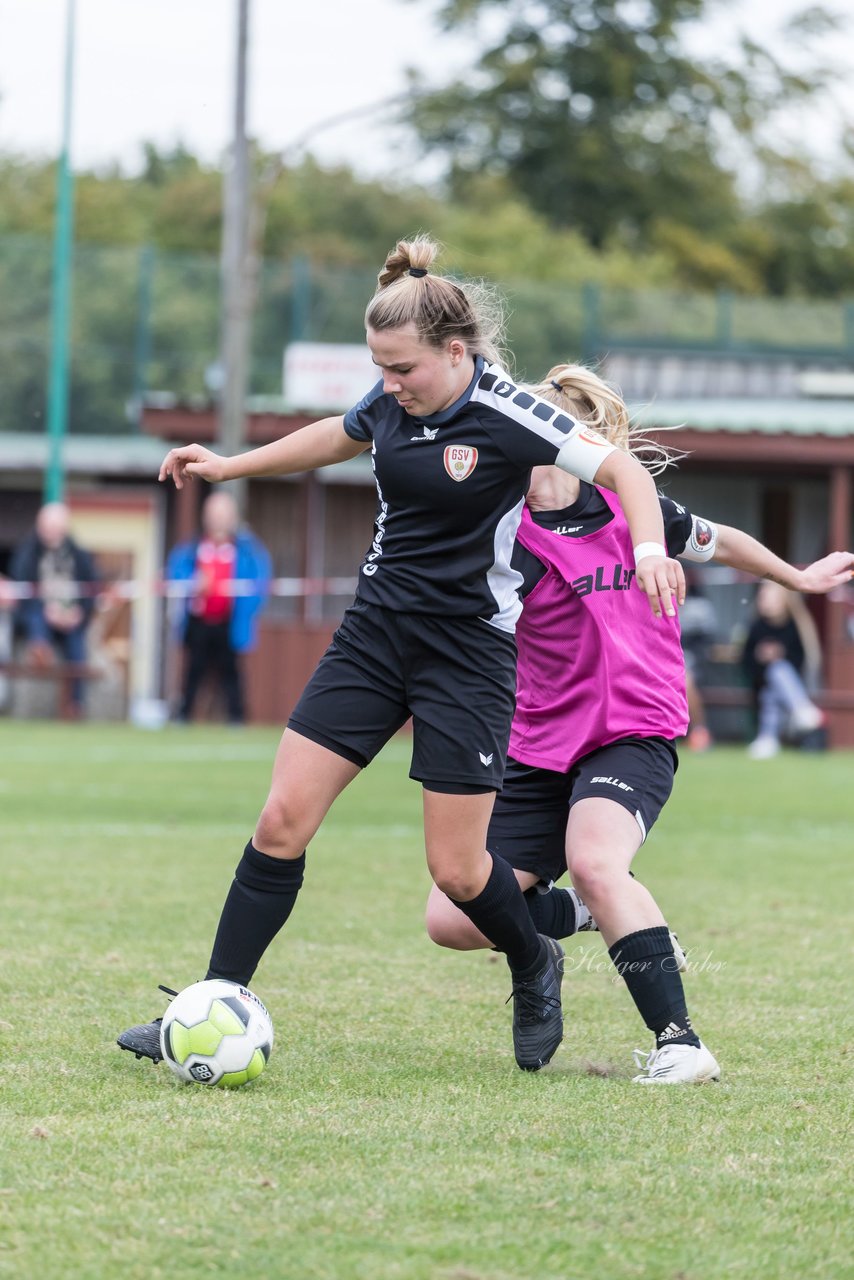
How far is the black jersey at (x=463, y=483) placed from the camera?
418 centimetres

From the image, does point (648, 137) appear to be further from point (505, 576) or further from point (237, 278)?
point (505, 576)

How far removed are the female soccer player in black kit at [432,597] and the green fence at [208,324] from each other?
76.1ft

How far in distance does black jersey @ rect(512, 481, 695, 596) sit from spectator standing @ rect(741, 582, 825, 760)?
1310 cm

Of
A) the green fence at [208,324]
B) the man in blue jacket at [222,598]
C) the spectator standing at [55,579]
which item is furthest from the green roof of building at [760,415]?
the spectator standing at [55,579]

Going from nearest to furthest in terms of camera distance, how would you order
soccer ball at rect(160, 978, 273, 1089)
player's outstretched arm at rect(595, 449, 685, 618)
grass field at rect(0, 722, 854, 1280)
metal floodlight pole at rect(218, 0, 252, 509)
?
grass field at rect(0, 722, 854, 1280), player's outstretched arm at rect(595, 449, 685, 618), soccer ball at rect(160, 978, 273, 1089), metal floodlight pole at rect(218, 0, 252, 509)

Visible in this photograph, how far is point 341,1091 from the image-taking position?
161 inches

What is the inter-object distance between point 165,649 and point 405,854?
1318 cm

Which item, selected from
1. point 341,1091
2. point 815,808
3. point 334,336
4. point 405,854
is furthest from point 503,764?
point 334,336

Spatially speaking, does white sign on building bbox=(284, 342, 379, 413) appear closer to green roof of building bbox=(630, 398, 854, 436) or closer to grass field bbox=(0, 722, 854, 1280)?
green roof of building bbox=(630, 398, 854, 436)

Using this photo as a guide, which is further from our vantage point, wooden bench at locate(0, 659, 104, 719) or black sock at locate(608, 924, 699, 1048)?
wooden bench at locate(0, 659, 104, 719)

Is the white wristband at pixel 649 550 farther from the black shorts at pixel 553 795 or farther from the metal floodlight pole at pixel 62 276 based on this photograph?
the metal floodlight pole at pixel 62 276

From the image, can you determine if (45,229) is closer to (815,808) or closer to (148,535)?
(148,535)

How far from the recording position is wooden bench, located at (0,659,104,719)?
18.3 meters

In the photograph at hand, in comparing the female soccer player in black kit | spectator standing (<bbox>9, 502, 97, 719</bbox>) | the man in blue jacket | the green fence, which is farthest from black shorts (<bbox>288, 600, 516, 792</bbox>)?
the green fence
